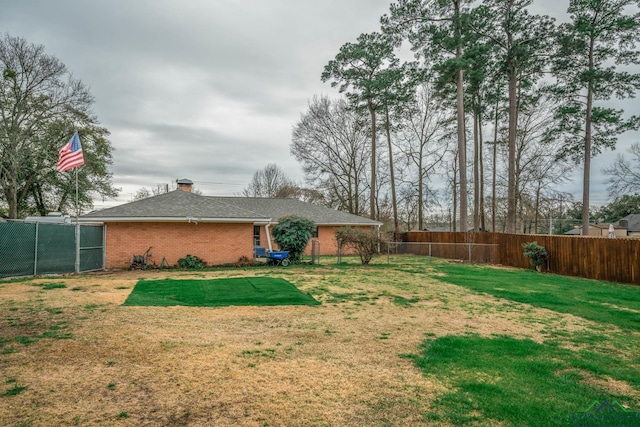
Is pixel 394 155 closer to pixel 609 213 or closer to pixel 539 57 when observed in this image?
pixel 539 57

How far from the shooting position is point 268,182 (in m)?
46.2

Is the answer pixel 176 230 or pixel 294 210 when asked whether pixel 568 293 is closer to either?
pixel 176 230

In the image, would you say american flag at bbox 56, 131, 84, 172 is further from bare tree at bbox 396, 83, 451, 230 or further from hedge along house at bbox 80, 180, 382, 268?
bare tree at bbox 396, 83, 451, 230

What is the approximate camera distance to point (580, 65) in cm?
2003

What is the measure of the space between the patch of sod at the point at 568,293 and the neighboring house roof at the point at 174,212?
9908 mm

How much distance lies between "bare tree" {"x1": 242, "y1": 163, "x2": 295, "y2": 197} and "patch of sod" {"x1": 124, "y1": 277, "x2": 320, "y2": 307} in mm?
33803

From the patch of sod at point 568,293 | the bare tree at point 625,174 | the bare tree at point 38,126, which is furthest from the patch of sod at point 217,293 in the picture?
the bare tree at point 625,174

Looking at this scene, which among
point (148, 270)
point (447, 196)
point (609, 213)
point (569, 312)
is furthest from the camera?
point (609, 213)

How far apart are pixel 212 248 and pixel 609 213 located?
57732 millimetres

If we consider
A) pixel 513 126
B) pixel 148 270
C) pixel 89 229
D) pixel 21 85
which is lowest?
pixel 148 270

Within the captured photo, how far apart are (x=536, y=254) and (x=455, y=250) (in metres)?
6.32

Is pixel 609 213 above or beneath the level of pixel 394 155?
beneath

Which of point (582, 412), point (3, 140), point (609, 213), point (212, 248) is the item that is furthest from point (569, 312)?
point (609, 213)

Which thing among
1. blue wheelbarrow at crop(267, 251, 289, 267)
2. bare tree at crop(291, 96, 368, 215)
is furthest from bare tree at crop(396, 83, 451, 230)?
blue wheelbarrow at crop(267, 251, 289, 267)
